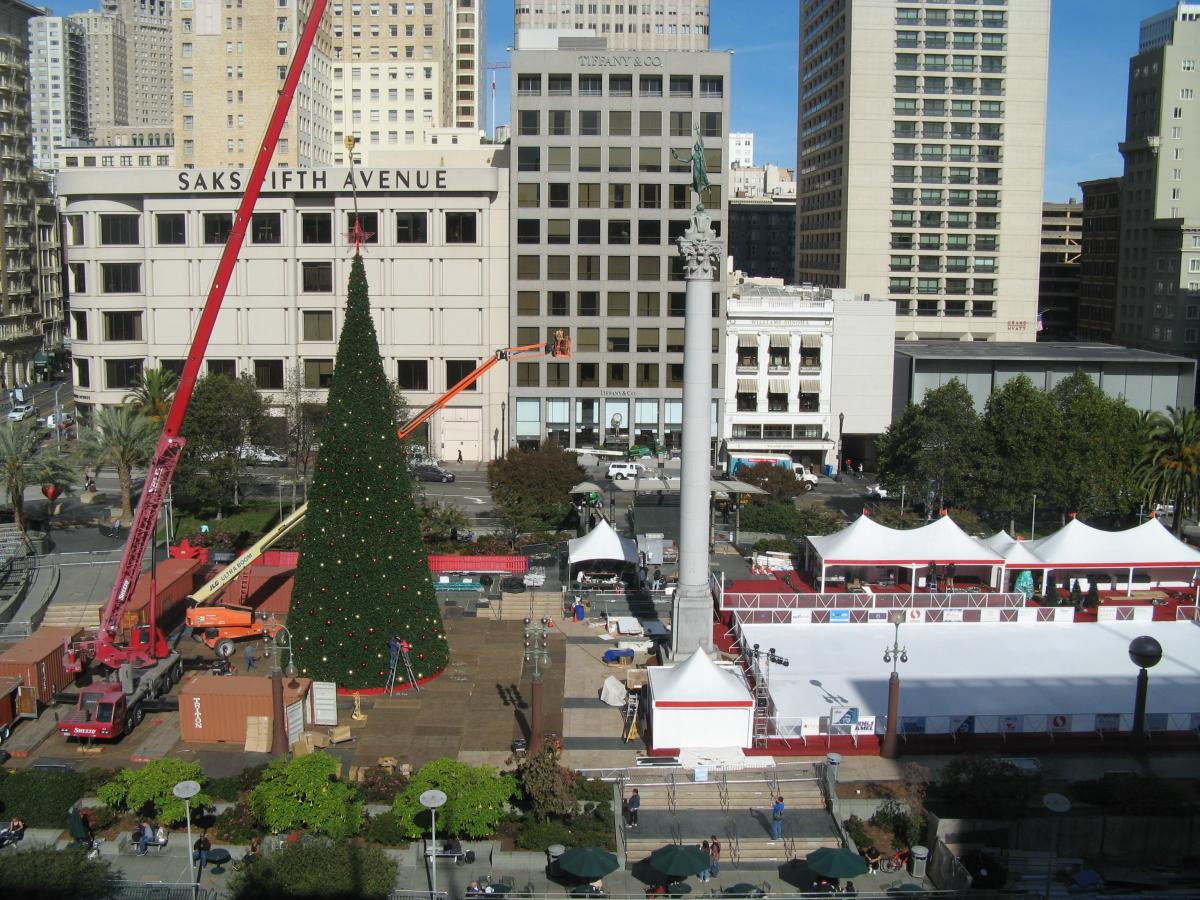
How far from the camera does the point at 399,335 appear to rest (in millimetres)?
82125

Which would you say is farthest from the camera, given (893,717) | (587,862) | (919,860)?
(893,717)

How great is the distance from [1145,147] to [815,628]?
9983 cm

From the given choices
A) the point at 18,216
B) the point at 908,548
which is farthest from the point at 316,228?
the point at 18,216

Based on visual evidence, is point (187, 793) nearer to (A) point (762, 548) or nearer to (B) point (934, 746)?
(B) point (934, 746)

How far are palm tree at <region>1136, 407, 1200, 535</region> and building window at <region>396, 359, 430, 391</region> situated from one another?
152 ft

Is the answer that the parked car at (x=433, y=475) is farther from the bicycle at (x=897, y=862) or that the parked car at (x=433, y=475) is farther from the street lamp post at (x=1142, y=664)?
the bicycle at (x=897, y=862)

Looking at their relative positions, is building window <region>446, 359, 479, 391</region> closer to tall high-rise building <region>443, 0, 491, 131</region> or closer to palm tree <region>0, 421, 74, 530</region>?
palm tree <region>0, 421, 74, 530</region>

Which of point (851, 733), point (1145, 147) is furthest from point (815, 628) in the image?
point (1145, 147)

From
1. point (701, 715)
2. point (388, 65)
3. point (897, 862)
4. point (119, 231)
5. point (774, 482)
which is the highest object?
point (388, 65)

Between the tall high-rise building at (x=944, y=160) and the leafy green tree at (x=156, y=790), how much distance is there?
287 ft

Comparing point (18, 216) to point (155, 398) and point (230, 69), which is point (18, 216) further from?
point (155, 398)

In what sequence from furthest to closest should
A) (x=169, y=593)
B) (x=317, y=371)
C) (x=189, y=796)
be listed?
(x=317, y=371) < (x=169, y=593) < (x=189, y=796)

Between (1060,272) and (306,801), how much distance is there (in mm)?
143961

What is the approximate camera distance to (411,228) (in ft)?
268
